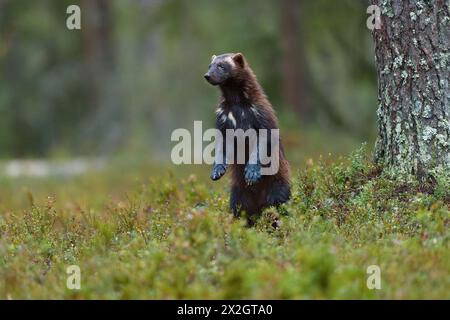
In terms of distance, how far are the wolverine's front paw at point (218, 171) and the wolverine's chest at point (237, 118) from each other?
1.40 ft

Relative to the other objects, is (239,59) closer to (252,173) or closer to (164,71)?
(252,173)

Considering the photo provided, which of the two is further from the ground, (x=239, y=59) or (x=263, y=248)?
(x=239, y=59)

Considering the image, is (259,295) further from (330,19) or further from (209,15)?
(209,15)

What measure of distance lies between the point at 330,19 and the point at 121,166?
283 inches

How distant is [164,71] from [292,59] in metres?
8.40

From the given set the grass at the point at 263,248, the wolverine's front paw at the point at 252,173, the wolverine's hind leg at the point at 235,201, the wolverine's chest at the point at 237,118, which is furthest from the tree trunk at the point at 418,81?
the wolverine's hind leg at the point at 235,201

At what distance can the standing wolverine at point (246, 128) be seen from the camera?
329 inches

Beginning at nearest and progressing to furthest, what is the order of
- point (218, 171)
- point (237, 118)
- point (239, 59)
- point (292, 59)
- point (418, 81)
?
point (418, 81) < point (218, 171) < point (237, 118) < point (239, 59) < point (292, 59)

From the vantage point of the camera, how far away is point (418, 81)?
7711 mm

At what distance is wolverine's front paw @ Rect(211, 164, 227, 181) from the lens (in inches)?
330

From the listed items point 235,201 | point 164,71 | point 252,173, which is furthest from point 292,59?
point 252,173

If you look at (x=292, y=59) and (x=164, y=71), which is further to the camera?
(x=164, y=71)

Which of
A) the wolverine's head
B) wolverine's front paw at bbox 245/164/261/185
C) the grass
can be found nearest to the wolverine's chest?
the wolverine's head

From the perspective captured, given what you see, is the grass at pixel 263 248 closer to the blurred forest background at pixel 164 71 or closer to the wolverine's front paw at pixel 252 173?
the wolverine's front paw at pixel 252 173
